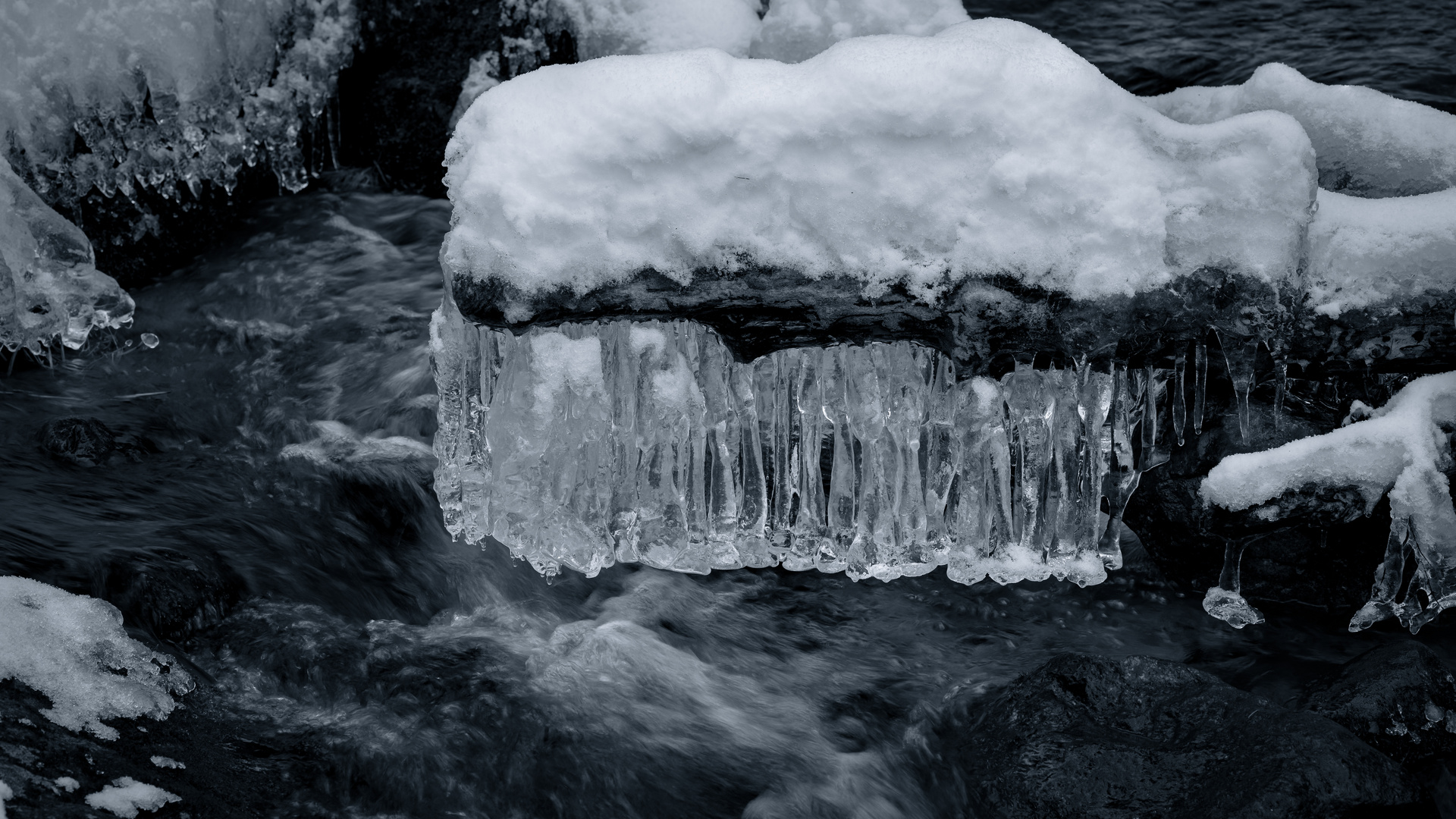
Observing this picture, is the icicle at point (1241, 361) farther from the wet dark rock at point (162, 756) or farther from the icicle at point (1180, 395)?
the wet dark rock at point (162, 756)

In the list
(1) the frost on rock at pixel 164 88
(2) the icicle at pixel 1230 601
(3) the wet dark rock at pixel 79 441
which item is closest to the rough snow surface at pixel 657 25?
(1) the frost on rock at pixel 164 88

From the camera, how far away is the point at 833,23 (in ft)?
16.1

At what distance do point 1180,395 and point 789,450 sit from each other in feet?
3.46

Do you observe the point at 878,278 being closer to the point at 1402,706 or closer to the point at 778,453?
the point at 778,453

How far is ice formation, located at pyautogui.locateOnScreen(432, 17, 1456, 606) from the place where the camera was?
8.99ft

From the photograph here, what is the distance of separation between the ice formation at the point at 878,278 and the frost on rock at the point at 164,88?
3.07 metres

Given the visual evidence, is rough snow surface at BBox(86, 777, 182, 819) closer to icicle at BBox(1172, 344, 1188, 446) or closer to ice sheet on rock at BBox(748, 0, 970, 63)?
icicle at BBox(1172, 344, 1188, 446)

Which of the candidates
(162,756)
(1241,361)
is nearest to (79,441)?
(162,756)

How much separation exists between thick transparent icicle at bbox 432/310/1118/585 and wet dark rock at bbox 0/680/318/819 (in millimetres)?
773

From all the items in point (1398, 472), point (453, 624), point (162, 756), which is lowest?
point (453, 624)

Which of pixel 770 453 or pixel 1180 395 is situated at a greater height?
pixel 1180 395

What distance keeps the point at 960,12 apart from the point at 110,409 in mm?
4004

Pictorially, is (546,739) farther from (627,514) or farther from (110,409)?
(110,409)

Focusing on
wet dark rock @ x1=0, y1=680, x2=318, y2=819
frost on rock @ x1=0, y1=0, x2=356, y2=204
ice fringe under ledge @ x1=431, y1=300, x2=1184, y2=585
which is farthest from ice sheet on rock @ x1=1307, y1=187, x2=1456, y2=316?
frost on rock @ x1=0, y1=0, x2=356, y2=204
